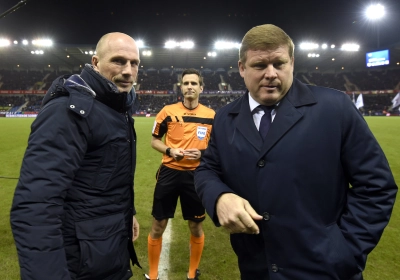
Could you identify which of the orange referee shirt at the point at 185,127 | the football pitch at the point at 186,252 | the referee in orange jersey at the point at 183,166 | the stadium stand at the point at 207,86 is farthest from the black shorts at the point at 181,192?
the stadium stand at the point at 207,86

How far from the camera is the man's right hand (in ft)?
4.13

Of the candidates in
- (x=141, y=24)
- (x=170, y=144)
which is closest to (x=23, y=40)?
(x=141, y=24)

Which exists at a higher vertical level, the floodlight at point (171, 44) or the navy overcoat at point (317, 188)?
the floodlight at point (171, 44)

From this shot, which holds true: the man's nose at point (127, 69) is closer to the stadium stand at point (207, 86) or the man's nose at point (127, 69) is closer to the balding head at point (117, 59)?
the balding head at point (117, 59)

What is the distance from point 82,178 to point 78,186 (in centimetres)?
5

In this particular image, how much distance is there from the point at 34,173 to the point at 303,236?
4.56ft

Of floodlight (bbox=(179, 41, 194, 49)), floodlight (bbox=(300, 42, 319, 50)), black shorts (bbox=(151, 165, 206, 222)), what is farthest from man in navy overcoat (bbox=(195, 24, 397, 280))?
floodlight (bbox=(300, 42, 319, 50))

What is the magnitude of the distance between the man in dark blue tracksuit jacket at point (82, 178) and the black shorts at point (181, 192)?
4.50 feet

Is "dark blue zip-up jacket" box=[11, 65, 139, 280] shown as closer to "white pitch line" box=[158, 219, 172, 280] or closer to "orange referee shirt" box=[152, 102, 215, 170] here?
"white pitch line" box=[158, 219, 172, 280]

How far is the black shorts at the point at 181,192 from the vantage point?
3459 mm

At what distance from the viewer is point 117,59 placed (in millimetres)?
1933

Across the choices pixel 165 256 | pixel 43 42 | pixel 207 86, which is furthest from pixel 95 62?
pixel 207 86

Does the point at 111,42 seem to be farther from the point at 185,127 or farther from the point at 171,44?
the point at 171,44

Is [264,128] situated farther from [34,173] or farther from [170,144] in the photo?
[170,144]
